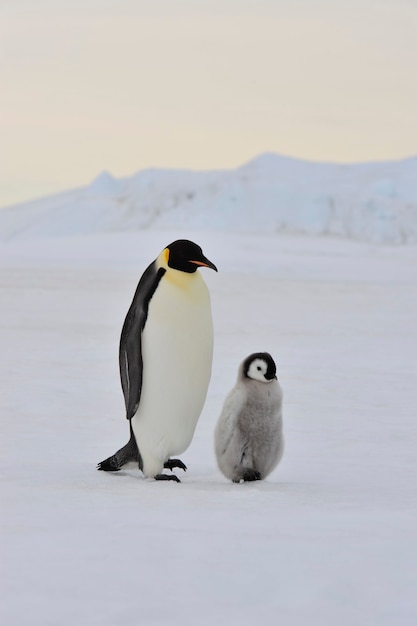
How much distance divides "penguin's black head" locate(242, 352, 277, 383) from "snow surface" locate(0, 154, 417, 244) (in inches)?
1640

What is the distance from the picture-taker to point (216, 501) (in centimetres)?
361

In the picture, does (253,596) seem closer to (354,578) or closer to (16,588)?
(354,578)

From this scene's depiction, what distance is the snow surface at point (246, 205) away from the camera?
50.8 metres

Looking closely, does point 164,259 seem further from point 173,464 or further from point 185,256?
point 173,464

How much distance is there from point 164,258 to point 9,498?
1.17m

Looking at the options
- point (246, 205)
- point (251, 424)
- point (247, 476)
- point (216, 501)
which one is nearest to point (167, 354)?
point (251, 424)

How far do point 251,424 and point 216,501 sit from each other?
569 mm

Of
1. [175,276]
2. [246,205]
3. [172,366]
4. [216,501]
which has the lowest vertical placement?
[216,501]

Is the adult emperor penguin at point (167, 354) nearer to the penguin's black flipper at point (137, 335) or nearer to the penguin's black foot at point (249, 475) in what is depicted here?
the penguin's black flipper at point (137, 335)

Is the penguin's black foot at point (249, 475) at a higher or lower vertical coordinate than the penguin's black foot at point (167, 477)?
Answer: higher

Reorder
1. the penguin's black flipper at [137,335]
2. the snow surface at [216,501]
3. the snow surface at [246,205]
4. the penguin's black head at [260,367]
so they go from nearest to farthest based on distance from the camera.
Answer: the snow surface at [216,501]
the penguin's black head at [260,367]
the penguin's black flipper at [137,335]
the snow surface at [246,205]

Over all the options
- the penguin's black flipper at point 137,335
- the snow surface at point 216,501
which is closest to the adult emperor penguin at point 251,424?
the snow surface at point 216,501

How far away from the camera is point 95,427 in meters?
5.78

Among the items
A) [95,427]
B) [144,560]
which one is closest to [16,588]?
[144,560]
